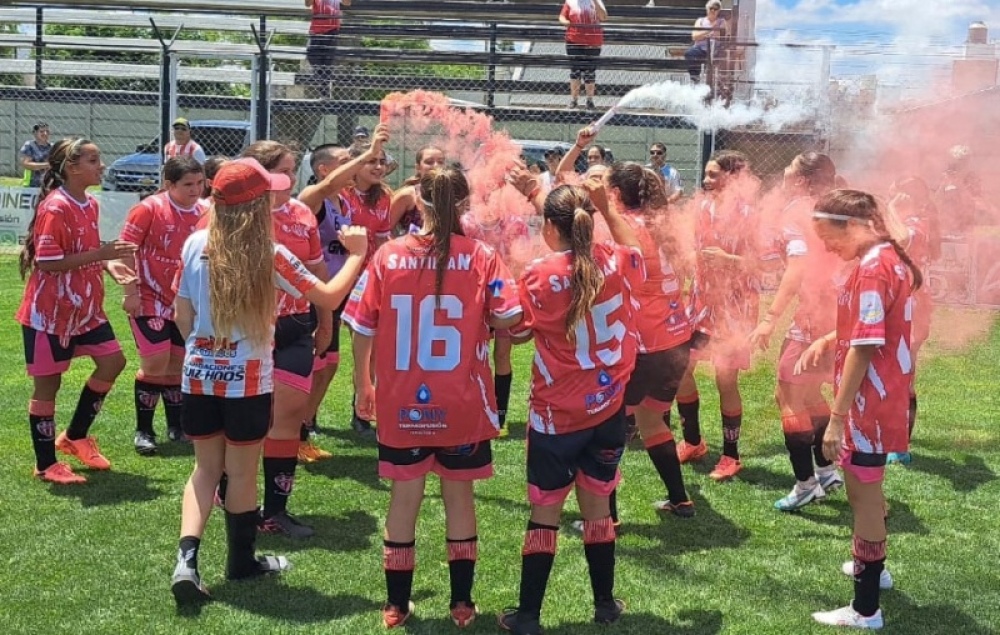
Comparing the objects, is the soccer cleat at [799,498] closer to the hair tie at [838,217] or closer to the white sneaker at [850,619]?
the white sneaker at [850,619]

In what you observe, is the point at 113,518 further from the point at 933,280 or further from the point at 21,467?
the point at 933,280

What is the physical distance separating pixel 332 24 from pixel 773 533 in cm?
1366

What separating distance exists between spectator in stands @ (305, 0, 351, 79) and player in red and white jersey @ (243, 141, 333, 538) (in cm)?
1049

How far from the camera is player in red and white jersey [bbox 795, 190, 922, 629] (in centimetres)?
398

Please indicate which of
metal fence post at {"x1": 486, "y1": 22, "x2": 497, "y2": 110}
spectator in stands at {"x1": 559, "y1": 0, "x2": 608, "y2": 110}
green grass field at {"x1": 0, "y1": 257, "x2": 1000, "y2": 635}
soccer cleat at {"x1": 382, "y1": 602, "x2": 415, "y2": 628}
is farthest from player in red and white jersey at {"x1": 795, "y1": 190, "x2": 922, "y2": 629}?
spectator in stands at {"x1": 559, "y1": 0, "x2": 608, "y2": 110}

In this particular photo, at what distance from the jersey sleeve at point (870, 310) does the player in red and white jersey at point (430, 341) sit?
4.55 ft

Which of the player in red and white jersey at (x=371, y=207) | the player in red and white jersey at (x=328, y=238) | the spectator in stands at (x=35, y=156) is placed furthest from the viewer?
the spectator in stands at (x=35, y=156)

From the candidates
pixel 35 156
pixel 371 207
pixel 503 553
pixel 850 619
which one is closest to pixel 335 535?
pixel 503 553

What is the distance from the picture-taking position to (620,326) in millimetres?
4047

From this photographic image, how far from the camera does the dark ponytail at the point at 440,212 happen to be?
3.85 meters

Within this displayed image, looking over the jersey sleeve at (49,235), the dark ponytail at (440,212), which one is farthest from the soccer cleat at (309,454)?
the dark ponytail at (440,212)

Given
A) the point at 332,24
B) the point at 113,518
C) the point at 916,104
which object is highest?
the point at 332,24

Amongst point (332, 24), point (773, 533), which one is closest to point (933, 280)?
point (773, 533)

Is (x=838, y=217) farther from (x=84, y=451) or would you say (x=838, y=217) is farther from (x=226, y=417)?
(x=84, y=451)
